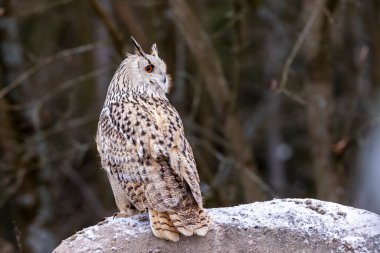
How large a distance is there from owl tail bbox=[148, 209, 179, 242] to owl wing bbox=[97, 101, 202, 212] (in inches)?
1.8

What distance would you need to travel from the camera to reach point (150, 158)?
497 cm

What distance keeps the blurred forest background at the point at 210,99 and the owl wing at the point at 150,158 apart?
34.2 inches

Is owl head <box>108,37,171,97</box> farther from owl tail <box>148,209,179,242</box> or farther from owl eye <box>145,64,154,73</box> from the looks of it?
owl tail <box>148,209,179,242</box>

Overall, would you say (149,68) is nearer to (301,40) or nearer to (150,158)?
(150,158)

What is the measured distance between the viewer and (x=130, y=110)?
5414 mm

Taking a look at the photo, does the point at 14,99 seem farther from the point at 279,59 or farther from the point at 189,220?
the point at 189,220

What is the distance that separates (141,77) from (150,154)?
922 millimetres

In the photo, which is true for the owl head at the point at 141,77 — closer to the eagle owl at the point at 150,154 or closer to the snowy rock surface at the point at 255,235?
the eagle owl at the point at 150,154

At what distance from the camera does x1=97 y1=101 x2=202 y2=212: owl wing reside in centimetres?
485

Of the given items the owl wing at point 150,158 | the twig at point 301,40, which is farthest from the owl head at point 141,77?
the twig at point 301,40

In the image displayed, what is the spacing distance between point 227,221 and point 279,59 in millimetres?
7637

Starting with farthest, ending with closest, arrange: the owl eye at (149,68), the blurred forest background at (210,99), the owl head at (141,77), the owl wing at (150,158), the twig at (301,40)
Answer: the blurred forest background at (210,99) → the twig at (301,40) → the owl eye at (149,68) → the owl head at (141,77) → the owl wing at (150,158)

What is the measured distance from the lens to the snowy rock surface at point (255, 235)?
4824 millimetres

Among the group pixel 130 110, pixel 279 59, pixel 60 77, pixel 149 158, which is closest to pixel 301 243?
pixel 149 158
